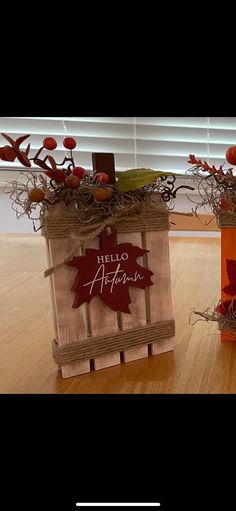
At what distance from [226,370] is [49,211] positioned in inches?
15.2

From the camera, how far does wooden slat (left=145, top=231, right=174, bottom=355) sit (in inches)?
31.3

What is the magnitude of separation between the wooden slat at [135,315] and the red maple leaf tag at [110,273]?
0.5 inches

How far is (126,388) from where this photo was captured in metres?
0.68

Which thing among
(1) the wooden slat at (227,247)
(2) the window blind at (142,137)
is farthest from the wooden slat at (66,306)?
(2) the window blind at (142,137)

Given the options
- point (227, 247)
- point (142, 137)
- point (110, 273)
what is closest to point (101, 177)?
point (110, 273)

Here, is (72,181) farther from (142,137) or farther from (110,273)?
(142,137)

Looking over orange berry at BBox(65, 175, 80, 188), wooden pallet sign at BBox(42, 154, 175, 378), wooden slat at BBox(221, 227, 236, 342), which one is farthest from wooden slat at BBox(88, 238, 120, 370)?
wooden slat at BBox(221, 227, 236, 342)

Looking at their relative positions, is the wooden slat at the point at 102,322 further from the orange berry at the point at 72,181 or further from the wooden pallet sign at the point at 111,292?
the orange berry at the point at 72,181

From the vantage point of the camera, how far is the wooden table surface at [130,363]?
2.25 ft

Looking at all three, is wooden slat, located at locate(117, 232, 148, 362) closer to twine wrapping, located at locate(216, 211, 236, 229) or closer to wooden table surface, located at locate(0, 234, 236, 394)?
wooden table surface, located at locate(0, 234, 236, 394)

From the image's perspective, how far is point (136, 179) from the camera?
74 cm

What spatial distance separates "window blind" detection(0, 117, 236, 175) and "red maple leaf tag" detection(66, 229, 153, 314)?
1992 mm

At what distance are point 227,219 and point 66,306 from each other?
33 cm
